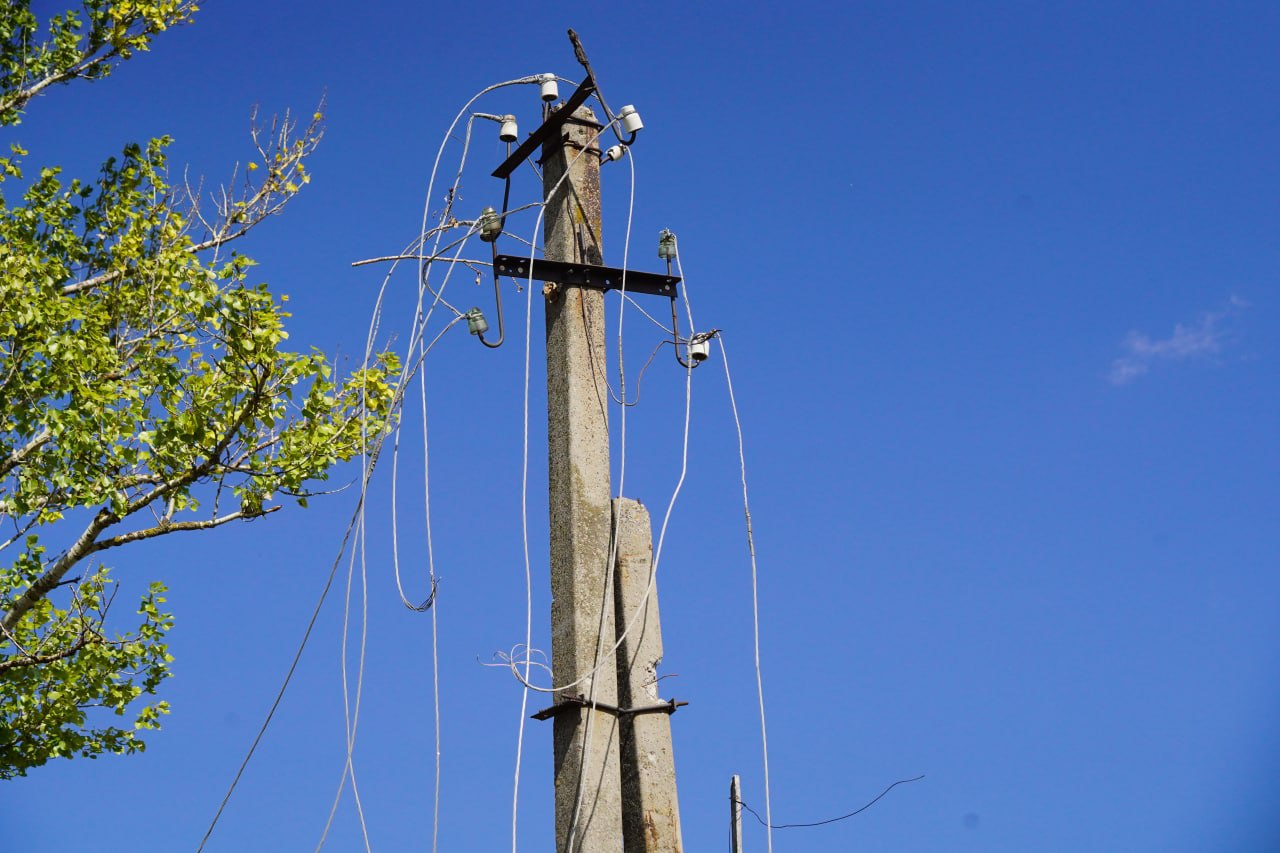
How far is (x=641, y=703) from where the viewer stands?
6.00m

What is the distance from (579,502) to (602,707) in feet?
3.02

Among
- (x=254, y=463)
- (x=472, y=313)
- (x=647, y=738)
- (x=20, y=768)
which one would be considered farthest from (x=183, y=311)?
(x=647, y=738)

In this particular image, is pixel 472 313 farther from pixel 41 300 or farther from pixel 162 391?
pixel 41 300

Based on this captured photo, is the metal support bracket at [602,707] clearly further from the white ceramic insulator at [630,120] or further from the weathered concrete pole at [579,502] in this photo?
the white ceramic insulator at [630,120]

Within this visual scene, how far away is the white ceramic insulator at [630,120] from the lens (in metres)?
6.89

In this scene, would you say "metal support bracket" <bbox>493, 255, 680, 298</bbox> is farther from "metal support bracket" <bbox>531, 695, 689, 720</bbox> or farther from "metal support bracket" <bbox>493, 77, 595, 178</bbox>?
"metal support bracket" <bbox>531, 695, 689, 720</bbox>

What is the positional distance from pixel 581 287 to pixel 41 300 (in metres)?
6.75

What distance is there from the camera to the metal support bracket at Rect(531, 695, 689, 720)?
571 cm

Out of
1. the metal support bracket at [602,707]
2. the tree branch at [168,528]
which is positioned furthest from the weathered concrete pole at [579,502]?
the tree branch at [168,528]

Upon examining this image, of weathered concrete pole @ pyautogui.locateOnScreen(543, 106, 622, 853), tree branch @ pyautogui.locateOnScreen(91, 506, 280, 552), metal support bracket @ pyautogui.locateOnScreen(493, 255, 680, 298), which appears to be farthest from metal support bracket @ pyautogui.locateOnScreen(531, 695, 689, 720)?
tree branch @ pyautogui.locateOnScreen(91, 506, 280, 552)

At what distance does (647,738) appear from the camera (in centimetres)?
594

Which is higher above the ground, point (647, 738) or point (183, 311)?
point (183, 311)

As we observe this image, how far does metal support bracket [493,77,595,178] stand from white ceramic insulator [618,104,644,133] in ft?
0.69

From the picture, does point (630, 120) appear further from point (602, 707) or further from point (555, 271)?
point (602, 707)
